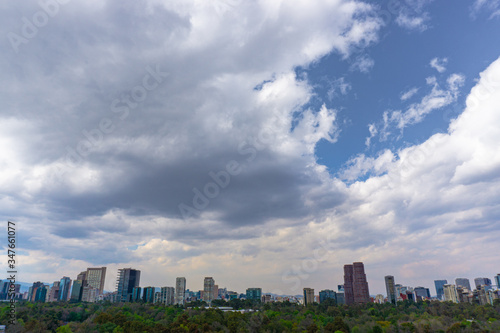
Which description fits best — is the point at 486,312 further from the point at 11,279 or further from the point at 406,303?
the point at 11,279

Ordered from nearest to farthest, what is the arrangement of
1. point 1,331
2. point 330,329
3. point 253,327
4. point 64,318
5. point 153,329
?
point 1,331 → point 153,329 → point 330,329 → point 253,327 → point 64,318

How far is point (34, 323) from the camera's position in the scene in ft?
238

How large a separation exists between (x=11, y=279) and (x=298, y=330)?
199 feet

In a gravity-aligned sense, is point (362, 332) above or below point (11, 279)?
below

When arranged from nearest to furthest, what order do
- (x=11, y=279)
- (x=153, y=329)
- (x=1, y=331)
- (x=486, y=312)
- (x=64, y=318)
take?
(x=11, y=279) → (x=1, y=331) → (x=153, y=329) → (x=64, y=318) → (x=486, y=312)

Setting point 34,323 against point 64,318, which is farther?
point 64,318

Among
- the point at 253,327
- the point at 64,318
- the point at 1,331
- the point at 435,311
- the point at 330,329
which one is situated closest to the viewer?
the point at 1,331

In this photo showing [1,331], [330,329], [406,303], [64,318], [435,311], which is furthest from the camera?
[406,303]

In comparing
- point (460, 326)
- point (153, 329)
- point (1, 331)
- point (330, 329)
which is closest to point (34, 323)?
point (1, 331)

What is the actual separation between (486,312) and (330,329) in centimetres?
9282

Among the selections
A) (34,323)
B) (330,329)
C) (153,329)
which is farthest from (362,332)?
(34,323)

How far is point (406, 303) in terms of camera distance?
583 ft

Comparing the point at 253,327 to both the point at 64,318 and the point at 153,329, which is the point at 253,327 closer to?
the point at 153,329

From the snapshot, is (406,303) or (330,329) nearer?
(330,329)
